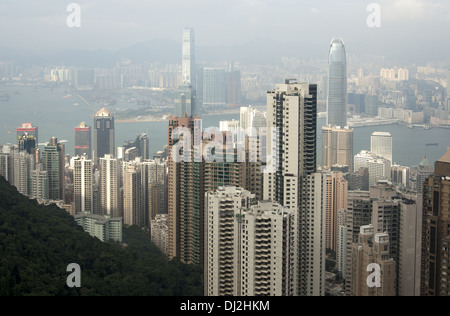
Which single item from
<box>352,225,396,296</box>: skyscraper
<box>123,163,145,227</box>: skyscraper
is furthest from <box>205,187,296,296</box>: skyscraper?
<box>123,163,145,227</box>: skyscraper

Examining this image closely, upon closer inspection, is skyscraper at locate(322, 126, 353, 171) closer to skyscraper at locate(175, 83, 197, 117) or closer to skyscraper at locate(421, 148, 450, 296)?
skyscraper at locate(175, 83, 197, 117)

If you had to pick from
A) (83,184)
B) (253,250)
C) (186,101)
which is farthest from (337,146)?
(253,250)

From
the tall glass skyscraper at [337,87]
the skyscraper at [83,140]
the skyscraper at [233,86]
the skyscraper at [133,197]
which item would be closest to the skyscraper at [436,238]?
the skyscraper at [233,86]

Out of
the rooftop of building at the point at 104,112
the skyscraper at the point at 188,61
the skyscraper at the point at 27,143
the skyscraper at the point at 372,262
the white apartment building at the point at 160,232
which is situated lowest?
the white apartment building at the point at 160,232

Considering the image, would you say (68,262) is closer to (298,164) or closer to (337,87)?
(298,164)

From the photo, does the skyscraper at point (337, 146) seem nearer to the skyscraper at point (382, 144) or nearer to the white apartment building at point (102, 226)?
the skyscraper at point (382, 144)

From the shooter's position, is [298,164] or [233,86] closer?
[298,164]
